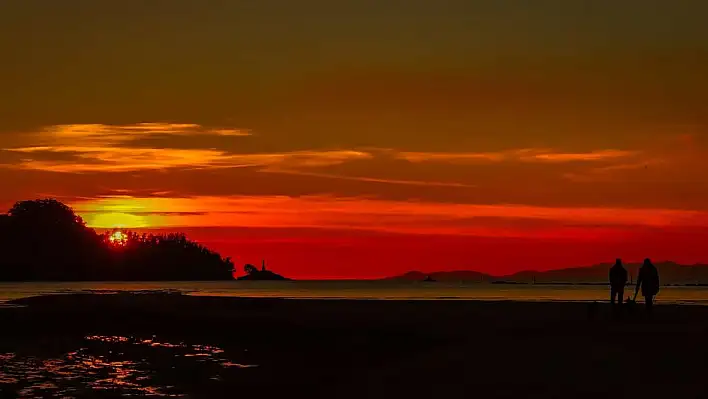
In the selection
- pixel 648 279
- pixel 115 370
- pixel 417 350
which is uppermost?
pixel 648 279

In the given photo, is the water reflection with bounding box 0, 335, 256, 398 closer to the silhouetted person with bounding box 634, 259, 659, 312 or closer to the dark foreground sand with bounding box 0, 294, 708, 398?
the dark foreground sand with bounding box 0, 294, 708, 398

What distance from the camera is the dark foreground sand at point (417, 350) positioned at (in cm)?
2258

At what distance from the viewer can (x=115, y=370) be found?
93.1 feet

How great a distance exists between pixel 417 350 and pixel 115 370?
995 centimetres

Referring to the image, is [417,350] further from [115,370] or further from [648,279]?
[648,279]

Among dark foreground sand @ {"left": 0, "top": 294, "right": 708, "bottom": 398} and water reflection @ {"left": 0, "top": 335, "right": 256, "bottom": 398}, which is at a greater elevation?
dark foreground sand @ {"left": 0, "top": 294, "right": 708, "bottom": 398}

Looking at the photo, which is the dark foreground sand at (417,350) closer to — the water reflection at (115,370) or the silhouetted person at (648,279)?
the water reflection at (115,370)

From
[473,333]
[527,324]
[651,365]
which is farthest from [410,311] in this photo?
[651,365]

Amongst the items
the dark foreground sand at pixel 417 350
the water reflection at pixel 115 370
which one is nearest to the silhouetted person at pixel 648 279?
the dark foreground sand at pixel 417 350

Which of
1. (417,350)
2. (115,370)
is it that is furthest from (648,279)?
(115,370)

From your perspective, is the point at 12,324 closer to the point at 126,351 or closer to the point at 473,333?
the point at 126,351

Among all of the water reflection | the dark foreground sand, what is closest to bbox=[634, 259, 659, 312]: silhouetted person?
the dark foreground sand

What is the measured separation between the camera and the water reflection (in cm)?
2416

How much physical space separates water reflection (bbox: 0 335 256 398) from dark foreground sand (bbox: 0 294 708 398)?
0.22 metres
